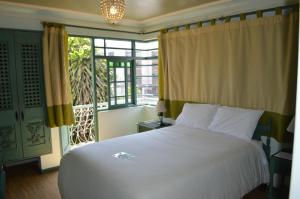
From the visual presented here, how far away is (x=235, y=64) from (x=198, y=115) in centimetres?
86

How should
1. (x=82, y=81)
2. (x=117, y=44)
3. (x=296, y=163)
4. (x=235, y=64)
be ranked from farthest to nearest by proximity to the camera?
1. (x=82, y=81)
2. (x=117, y=44)
3. (x=235, y=64)
4. (x=296, y=163)

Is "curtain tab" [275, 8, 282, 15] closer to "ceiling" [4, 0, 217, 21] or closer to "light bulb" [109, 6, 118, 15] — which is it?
"ceiling" [4, 0, 217, 21]

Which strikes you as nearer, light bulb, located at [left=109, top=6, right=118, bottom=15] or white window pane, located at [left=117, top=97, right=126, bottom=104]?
light bulb, located at [left=109, top=6, right=118, bottom=15]

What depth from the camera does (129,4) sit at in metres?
3.25

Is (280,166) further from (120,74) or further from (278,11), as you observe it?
(120,74)

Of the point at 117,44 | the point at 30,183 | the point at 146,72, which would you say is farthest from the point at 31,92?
the point at 146,72

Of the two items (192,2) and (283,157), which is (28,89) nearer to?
(192,2)

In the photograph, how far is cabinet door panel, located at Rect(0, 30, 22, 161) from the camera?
124 inches

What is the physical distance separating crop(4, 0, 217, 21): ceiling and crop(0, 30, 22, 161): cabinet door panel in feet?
2.11

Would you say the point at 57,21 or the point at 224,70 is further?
the point at 57,21

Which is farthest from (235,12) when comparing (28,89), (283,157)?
(28,89)

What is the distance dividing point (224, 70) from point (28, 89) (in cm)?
283

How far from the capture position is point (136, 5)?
3314mm

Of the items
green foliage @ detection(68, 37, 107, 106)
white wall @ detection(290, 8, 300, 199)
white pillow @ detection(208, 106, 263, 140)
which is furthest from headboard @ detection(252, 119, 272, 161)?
green foliage @ detection(68, 37, 107, 106)
